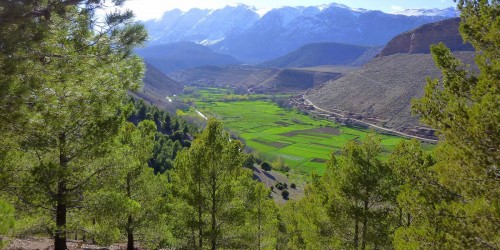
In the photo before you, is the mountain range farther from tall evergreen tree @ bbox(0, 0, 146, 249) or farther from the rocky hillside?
tall evergreen tree @ bbox(0, 0, 146, 249)

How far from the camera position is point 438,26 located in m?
158

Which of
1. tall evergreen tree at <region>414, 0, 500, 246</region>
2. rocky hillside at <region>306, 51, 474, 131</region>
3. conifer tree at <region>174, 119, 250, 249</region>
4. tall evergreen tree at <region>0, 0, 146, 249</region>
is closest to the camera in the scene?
tall evergreen tree at <region>414, 0, 500, 246</region>

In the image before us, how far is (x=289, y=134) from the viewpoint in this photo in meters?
111

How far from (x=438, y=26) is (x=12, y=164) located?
17415cm

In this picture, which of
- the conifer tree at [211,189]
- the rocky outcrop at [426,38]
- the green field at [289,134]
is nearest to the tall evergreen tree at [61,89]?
the conifer tree at [211,189]

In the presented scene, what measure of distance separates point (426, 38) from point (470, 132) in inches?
6451

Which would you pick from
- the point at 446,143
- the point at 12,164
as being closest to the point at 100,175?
the point at 12,164

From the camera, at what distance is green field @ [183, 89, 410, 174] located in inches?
3361

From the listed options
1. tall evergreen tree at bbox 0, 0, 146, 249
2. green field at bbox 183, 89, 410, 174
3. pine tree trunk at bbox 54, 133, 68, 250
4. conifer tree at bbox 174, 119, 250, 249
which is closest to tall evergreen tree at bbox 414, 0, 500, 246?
tall evergreen tree at bbox 0, 0, 146, 249

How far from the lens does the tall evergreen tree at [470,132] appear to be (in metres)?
8.04

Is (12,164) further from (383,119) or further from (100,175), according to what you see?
(383,119)

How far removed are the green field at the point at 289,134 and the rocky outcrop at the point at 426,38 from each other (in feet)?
174

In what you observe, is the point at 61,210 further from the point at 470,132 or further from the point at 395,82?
the point at 395,82

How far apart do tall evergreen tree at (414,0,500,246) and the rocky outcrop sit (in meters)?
146
